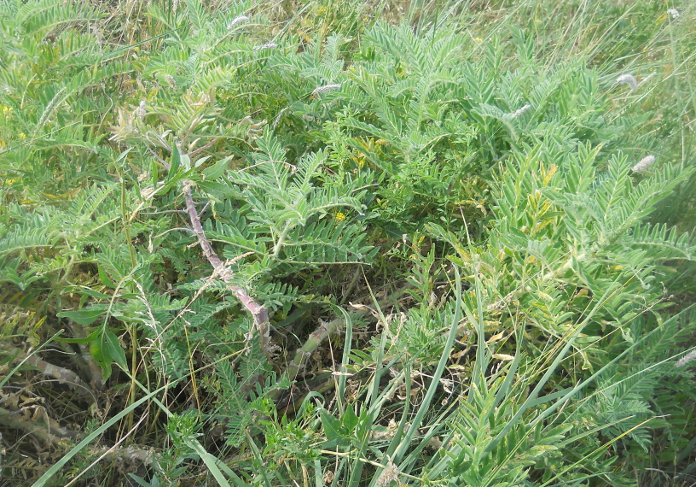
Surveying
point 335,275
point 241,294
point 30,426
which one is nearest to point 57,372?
point 30,426

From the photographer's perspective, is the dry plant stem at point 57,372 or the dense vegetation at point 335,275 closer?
the dense vegetation at point 335,275

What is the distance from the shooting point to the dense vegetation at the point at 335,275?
1.16m

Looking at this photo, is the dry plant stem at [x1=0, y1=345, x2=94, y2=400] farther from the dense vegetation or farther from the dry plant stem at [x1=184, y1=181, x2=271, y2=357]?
the dry plant stem at [x1=184, y1=181, x2=271, y2=357]

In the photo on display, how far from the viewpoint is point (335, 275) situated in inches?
65.4

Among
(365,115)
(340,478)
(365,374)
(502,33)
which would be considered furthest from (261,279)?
(502,33)

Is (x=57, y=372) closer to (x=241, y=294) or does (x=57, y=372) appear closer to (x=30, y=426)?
(x=30, y=426)

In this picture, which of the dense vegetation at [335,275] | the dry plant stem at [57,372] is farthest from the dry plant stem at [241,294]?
the dry plant stem at [57,372]

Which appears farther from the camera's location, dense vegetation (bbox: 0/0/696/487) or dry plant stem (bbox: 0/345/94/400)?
dry plant stem (bbox: 0/345/94/400)

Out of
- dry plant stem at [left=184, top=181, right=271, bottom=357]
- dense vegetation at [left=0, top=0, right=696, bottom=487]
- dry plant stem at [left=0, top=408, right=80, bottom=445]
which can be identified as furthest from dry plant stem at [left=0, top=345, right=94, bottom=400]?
dry plant stem at [left=184, top=181, right=271, bottom=357]

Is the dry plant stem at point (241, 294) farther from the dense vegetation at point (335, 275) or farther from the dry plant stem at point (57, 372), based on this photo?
the dry plant stem at point (57, 372)

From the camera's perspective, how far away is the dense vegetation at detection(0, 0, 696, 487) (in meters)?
1.16

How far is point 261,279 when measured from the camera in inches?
55.1

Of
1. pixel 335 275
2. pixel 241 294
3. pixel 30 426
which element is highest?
pixel 241 294

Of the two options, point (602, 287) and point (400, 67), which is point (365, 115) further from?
point (602, 287)
